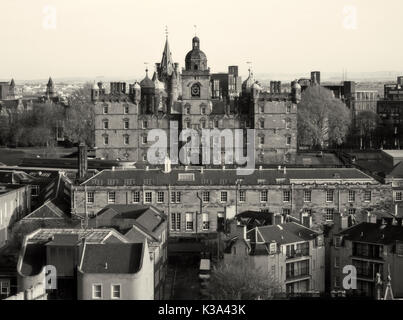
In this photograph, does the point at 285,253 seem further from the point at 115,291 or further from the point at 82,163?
the point at 82,163

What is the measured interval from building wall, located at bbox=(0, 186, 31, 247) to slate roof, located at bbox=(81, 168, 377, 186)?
4326mm

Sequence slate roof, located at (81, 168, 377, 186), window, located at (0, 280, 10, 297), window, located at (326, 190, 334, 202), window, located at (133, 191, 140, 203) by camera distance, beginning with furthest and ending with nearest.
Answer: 1. slate roof, located at (81, 168, 377, 186)
2. window, located at (133, 191, 140, 203)
3. window, located at (326, 190, 334, 202)
4. window, located at (0, 280, 10, 297)

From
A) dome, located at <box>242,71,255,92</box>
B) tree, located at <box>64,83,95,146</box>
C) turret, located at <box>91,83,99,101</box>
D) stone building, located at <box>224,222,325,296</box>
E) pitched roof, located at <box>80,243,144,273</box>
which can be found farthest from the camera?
tree, located at <box>64,83,95,146</box>

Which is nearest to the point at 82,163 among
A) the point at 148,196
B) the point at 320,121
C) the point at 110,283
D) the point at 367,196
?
the point at 148,196

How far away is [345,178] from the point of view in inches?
2151

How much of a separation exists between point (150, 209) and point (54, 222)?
489 centimetres

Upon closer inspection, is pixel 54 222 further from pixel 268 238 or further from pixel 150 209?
pixel 268 238

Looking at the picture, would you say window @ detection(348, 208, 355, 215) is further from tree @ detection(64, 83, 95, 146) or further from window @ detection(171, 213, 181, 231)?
tree @ detection(64, 83, 95, 146)

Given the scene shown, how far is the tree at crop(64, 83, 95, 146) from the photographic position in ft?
321

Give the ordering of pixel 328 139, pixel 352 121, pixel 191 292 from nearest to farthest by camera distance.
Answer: pixel 191 292
pixel 328 139
pixel 352 121

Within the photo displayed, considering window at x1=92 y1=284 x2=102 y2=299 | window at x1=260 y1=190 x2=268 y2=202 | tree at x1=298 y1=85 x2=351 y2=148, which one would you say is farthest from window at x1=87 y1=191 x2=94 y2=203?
tree at x1=298 y1=85 x2=351 y2=148

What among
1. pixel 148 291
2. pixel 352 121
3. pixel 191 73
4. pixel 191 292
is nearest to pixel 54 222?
pixel 191 292

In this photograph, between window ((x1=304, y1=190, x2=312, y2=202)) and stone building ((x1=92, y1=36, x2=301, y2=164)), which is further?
stone building ((x1=92, y1=36, x2=301, y2=164))

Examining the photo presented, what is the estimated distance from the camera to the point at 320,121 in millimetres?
97125
